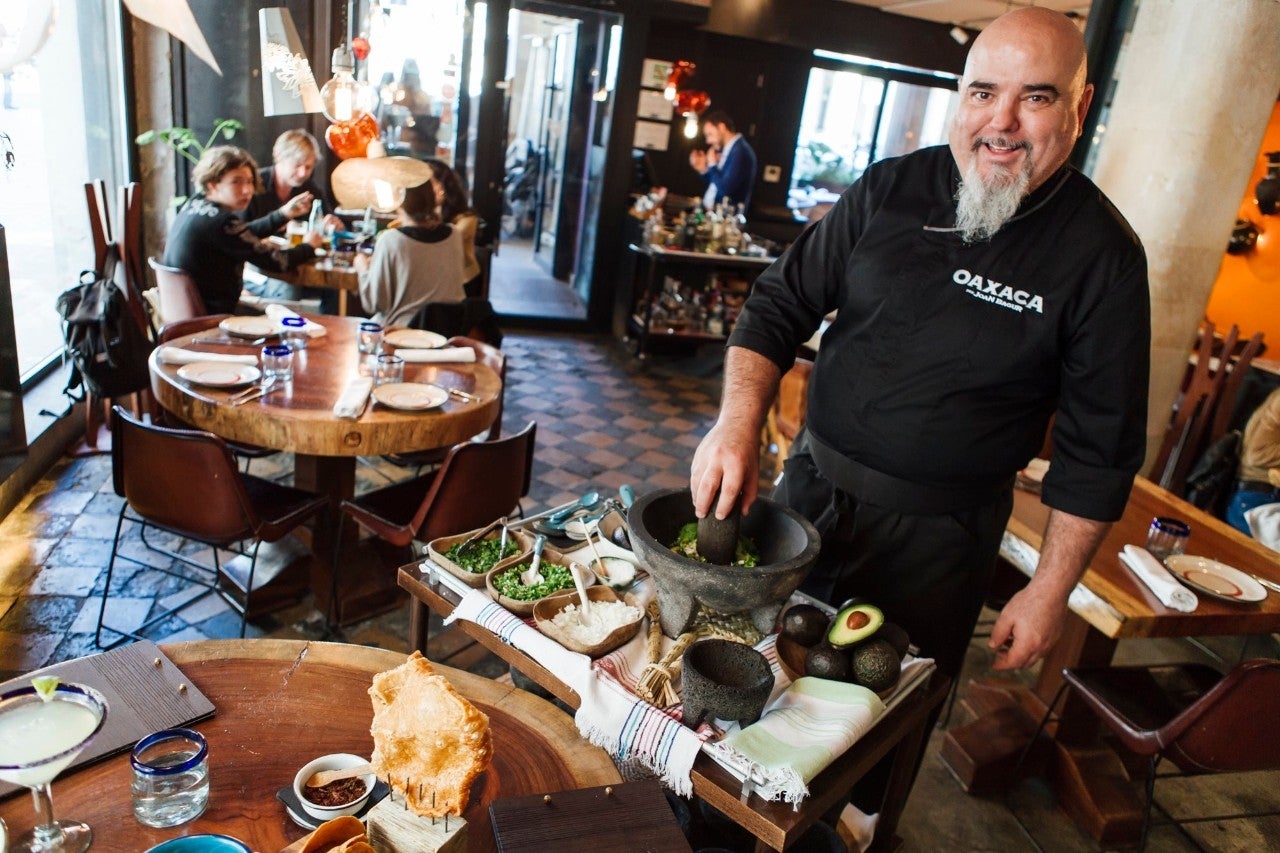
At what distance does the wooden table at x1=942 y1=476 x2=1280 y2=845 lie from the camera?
2.83 meters

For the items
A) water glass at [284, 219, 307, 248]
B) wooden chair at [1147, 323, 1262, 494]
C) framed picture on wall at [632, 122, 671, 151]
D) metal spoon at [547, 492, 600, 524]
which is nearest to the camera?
metal spoon at [547, 492, 600, 524]

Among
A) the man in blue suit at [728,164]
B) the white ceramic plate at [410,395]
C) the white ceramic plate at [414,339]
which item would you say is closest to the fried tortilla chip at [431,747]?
the white ceramic plate at [410,395]

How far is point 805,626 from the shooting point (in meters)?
1.74

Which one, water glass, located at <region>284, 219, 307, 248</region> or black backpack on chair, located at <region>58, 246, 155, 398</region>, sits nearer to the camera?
black backpack on chair, located at <region>58, 246, 155, 398</region>

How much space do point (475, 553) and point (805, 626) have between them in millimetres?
781

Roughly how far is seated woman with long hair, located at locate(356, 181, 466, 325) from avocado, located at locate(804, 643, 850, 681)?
3468 mm

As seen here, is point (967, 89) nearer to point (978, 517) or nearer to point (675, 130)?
point (978, 517)

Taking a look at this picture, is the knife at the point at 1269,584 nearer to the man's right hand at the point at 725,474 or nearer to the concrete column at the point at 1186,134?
the concrete column at the point at 1186,134

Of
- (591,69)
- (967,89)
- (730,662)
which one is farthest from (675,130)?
(730,662)

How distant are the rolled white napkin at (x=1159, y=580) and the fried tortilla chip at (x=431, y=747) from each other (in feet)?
7.09

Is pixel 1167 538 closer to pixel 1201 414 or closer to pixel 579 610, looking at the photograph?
pixel 579 610

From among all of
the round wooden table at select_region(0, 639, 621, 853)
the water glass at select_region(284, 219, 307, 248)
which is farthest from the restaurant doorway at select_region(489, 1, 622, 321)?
the round wooden table at select_region(0, 639, 621, 853)

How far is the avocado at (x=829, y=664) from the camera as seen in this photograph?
1.65 metres

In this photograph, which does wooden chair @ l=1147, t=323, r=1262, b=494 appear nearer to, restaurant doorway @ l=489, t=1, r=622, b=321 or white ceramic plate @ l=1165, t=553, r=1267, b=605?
white ceramic plate @ l=1165, t=553, r=1267, b=605
